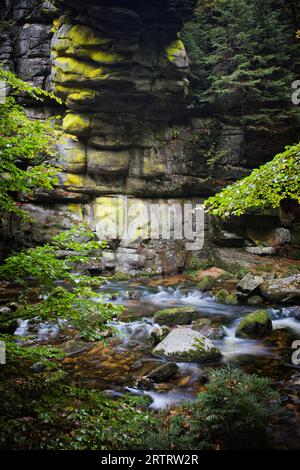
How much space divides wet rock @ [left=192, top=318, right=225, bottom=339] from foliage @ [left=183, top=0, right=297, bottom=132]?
34.6 ft

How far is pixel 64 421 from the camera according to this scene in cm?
374

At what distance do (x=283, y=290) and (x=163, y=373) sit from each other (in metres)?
6.39

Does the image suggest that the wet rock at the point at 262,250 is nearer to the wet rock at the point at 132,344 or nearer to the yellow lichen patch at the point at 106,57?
the wet rock at the point at 132,344

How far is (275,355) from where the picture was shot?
23.2 ft

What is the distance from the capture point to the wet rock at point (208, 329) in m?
8.22

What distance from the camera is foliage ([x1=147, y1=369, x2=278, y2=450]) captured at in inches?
147

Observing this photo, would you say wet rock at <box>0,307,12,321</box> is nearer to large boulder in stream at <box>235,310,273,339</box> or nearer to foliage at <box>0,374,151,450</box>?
foliage at <box>0,374,151,450</box>

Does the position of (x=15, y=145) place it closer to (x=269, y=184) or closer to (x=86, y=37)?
(x=269, y=184)

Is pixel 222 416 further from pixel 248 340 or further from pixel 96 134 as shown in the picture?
pixel 96 134

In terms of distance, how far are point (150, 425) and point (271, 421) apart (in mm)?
1801

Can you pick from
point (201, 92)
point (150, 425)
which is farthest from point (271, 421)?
point (201, 92)

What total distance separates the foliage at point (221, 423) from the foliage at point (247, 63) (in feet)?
45.5

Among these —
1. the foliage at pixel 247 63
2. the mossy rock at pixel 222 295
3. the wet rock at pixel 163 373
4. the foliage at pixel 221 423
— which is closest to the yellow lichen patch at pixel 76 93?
the foliage at pixel 247 63

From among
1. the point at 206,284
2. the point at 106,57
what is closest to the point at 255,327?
the point at 206,284
